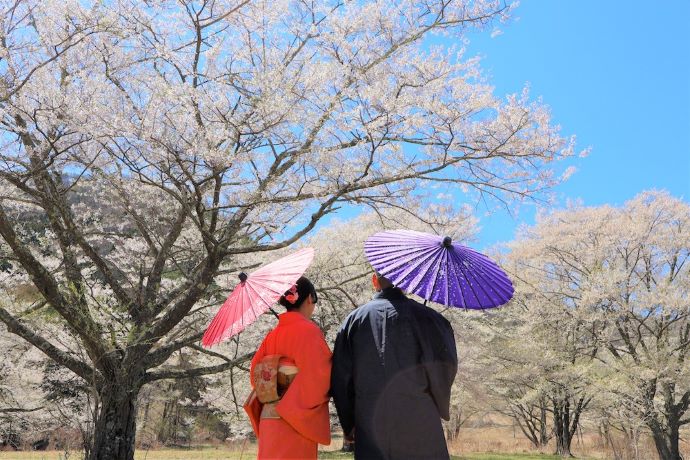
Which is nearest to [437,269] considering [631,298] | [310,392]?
[310,392]

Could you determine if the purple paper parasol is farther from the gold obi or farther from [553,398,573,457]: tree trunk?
[553,398,573,457]: tree trunk

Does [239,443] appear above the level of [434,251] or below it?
below

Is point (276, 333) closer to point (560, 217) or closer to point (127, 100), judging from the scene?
point (127, 100)

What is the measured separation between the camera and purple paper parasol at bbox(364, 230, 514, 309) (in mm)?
2479

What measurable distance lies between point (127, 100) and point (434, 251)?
13.7ft

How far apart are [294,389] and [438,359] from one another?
0.65 m

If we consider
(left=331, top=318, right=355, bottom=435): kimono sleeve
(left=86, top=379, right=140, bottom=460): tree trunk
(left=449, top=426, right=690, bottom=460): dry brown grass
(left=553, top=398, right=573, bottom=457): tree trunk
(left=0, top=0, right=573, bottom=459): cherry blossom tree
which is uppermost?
(left=0, top=0, right=573, bottom=459): cherry blossom tree

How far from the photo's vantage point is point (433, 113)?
570 centimetres

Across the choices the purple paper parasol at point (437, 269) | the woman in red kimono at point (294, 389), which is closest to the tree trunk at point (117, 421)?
the woman in red kimono at point (294, 389)

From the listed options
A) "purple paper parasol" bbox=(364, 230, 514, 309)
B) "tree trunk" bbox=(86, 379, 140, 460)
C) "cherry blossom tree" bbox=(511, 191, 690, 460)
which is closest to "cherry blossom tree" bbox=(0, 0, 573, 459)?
"tree trunk" bbox=(86, 379, 140, 460)

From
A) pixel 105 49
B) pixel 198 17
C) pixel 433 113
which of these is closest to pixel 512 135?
pixel 433 113

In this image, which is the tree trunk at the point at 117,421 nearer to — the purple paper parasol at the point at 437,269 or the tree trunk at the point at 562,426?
the purple paper parasol at the point at 437,269

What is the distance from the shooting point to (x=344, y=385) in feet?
8.00

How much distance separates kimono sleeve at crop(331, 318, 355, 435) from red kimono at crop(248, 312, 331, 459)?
0.05m
